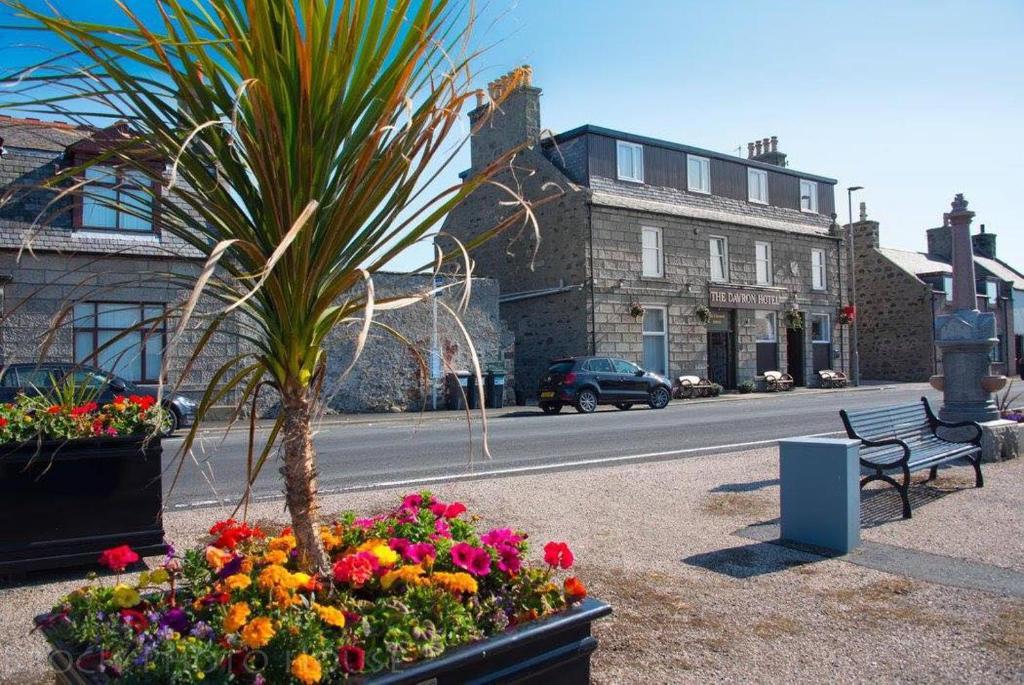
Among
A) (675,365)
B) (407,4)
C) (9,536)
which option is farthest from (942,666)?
(675,365)

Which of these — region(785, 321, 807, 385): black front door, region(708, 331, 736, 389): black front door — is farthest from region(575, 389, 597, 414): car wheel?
region(785, 321, 807, 385): black front door

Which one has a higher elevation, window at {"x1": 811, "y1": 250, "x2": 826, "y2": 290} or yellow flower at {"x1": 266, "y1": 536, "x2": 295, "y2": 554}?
window at {"x1": 811, "y1": 250, "x2": 826, "y2": 290}

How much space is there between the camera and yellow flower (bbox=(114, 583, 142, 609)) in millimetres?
2344

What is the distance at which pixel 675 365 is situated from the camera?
27172mm

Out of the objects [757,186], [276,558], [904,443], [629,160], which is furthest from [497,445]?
[757,186]

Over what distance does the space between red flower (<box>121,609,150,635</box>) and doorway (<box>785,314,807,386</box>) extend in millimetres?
31165

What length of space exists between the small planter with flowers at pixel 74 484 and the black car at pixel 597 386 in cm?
1545

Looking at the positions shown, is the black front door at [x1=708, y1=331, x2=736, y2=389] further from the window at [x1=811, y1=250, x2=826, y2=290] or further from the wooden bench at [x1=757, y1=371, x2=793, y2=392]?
the window at [x1=811, y1=250, x2=826, y2=290]

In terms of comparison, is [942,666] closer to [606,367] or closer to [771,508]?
[771,508]

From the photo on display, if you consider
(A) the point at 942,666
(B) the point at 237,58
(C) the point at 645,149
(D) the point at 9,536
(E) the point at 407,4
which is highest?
(C) the point at 645,149

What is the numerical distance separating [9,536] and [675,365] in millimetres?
24062

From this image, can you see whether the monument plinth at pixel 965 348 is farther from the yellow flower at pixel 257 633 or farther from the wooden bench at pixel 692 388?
the wooden bench at pixel 692 388

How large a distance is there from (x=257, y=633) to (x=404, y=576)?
498 mm

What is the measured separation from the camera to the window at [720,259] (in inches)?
1134
